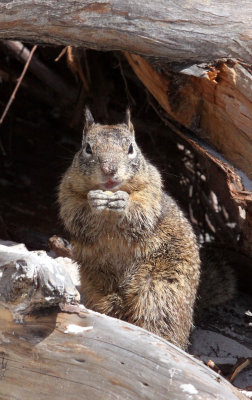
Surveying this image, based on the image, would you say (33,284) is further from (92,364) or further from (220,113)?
(220,113)

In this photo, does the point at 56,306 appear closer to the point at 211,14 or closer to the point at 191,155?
the point at 211,14

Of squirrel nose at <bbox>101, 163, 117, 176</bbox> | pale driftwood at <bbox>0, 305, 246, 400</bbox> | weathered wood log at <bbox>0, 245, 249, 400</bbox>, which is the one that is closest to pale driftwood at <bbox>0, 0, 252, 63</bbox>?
squirrel nose at <bbox>101, 163, 117, 176</bbox>

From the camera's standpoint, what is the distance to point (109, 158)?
13.3ft

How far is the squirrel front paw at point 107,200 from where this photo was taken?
4039mm

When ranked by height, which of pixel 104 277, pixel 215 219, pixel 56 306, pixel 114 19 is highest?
pixel 114 19

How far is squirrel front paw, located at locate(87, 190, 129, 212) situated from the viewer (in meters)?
4.04

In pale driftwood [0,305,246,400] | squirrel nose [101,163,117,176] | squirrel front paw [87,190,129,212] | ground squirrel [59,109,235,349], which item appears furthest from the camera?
ground squirrel [59,109,235,349]

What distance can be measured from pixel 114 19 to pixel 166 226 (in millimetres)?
1515

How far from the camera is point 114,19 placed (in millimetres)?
4059

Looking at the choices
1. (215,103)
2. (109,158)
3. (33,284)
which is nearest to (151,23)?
(215,103)

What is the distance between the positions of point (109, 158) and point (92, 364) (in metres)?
1.52

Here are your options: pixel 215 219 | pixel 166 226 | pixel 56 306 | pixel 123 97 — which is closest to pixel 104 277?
pixel 166 226

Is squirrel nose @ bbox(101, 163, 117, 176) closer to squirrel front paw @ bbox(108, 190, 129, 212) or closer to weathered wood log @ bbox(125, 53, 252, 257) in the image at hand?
squirrel front paw @ bbox(108, 190, 129, 212)

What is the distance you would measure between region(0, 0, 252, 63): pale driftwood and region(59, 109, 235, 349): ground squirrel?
2.22 ft
